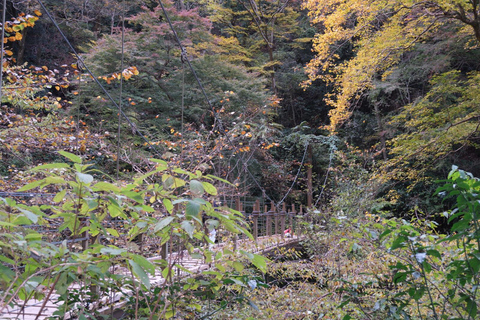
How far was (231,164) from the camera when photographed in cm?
990

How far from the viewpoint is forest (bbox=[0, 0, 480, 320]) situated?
95cm

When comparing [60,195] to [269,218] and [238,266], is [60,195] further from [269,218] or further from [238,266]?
[269,218]

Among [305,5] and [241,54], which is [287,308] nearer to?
[305,5]

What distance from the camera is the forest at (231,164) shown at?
3.10 feet

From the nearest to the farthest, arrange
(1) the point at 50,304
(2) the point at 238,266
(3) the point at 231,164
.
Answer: (2) the point at 238,266
(1) the point at 50,304
(3) the point at 231,164

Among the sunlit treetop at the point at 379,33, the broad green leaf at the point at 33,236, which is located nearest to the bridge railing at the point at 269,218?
the sunlit treetop at the point at 379,33

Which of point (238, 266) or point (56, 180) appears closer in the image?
point (56, 180)

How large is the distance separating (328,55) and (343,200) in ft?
9.11

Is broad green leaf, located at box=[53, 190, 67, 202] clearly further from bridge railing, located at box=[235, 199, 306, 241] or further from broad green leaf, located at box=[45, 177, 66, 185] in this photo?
bridge railing, located at box=[235, 199, 306, 241]

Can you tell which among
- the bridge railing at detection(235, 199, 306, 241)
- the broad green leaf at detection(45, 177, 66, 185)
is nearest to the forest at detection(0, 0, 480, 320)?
the broad green leaf at detection(45, 177, 66, 185)

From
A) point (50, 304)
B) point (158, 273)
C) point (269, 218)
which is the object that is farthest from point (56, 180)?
point (269, 218)

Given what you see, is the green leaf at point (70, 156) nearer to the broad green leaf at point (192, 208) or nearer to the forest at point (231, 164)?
the forest at point (231, 164)

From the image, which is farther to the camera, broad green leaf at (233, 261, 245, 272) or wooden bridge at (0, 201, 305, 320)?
wooden bridge at (0, 201, 305, 320)

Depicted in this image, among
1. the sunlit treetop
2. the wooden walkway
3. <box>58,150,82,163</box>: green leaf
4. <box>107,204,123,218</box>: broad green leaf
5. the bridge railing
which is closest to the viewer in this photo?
<box>58,150,82,163</box>: green leaf
